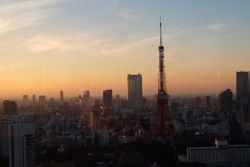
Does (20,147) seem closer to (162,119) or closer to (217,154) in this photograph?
(217,154)

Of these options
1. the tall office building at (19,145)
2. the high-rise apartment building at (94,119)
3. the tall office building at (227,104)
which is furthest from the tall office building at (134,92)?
the tall office building at (19,145)

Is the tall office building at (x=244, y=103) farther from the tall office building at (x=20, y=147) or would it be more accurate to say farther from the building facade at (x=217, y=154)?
the tall office building at (x=20, y=147)

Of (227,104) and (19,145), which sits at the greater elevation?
(227,104)

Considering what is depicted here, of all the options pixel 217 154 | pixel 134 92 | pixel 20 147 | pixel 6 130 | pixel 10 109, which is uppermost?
pixel 134 92

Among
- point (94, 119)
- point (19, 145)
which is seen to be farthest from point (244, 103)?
point (19, 145)

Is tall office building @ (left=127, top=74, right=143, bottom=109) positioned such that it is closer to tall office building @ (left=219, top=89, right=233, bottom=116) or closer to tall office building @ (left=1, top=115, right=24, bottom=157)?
tall office building @ (left=219, top=89, right=233, bottom=116)

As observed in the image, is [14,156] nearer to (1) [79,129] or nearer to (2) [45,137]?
(2) [45,137]

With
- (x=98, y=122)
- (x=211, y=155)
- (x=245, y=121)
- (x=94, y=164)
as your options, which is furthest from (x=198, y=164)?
(x=98, y=122)

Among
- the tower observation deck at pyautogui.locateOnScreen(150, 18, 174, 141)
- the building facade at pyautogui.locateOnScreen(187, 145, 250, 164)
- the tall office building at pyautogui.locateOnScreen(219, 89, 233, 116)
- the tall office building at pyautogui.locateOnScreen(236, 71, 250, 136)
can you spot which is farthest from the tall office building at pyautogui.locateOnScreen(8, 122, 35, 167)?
the tall office building at pyautogui.locateOnScreen(236, 71, 250, 136)
